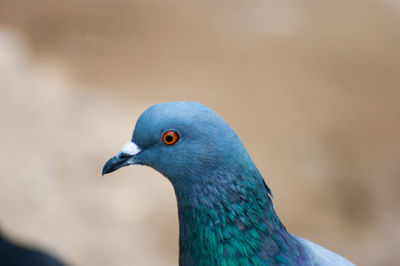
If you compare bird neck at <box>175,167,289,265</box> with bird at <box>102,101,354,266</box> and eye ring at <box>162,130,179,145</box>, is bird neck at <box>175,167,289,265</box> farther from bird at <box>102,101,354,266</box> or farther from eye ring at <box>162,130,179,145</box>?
eye ring at <box>162,130,179,145</box>

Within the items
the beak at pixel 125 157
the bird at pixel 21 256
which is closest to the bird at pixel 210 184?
the beak at pixel 125 157

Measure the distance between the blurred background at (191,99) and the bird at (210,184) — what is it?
310 centimetres

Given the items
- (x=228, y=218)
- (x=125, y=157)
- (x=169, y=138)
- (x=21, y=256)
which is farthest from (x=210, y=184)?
(x=21, y=256)

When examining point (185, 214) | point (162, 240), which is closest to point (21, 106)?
point (162, 240)

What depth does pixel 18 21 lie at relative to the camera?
7.36 m

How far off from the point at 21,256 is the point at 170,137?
2.76 metres

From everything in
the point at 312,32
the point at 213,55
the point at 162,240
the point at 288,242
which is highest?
the point at 312,32

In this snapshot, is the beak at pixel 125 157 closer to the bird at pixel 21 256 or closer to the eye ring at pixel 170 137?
the eye ring at pixel 170 137

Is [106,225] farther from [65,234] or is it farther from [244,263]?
[244,263]

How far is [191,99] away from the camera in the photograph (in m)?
6.38

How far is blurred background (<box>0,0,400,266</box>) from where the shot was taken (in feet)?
17.9

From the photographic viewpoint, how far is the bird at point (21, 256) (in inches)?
160

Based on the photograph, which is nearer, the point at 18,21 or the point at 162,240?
the point at 162,240

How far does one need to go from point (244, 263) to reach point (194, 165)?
1.74 feet
